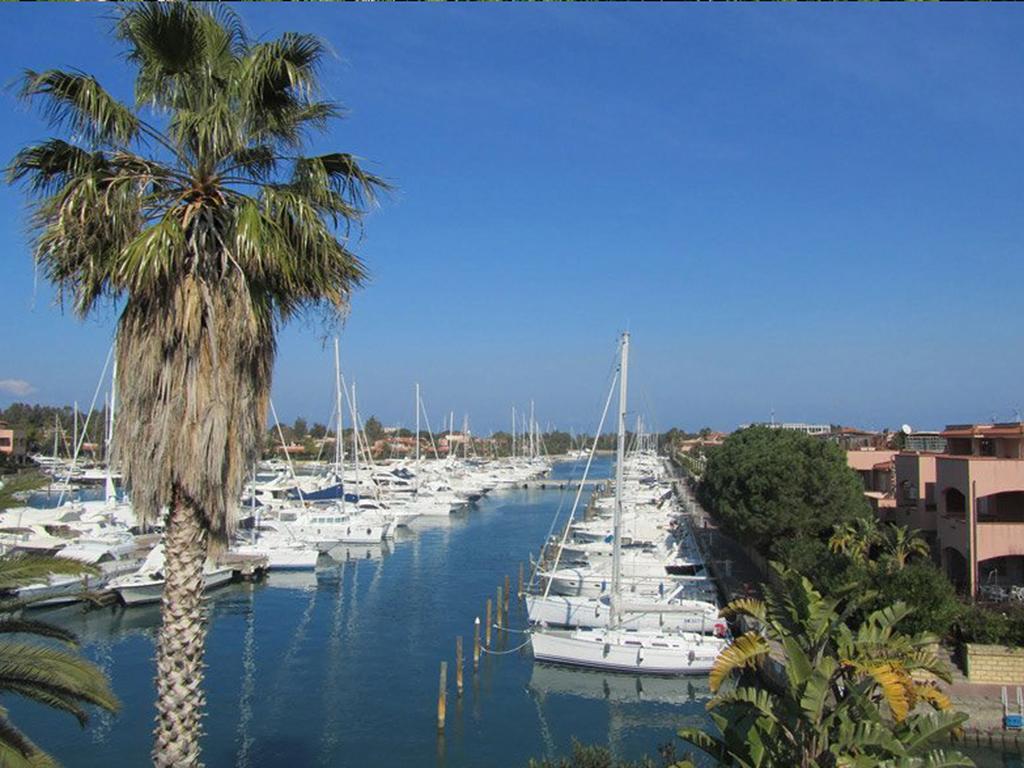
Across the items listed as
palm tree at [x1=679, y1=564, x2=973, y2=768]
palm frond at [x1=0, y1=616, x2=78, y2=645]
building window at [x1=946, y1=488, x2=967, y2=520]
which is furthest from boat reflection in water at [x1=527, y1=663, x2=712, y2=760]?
palm frond at [x1=0, y1=616, x2=78, y2=645]

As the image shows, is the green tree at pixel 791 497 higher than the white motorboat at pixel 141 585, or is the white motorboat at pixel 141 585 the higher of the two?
the green tree at pixel 791 497

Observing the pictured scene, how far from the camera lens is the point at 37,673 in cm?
986

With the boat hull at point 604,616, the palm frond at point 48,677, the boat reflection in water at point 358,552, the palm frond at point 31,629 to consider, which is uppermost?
the palm frond at point 31,629

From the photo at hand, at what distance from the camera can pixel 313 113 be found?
410 inches

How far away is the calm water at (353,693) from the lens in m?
25.7

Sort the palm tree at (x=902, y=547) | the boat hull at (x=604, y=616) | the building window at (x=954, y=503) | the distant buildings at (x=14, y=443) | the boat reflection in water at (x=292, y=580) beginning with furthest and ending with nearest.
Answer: the distant buildings at (x=14, y=443) < the boat reflection in water at (x=292, y=580) < the boat hull at (x=604, y=616) < the building window at (x=954, y=503) < the palm tree at (x=902, y=547)

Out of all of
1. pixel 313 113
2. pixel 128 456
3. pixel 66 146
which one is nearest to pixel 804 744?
pixel 128 456

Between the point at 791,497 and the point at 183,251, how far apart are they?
122 ft

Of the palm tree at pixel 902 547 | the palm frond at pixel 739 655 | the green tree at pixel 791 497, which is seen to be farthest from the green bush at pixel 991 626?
the palm frond at pixel 739 655

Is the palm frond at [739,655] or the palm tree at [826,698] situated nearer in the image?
the palm tree at [826,698]

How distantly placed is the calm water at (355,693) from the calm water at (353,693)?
0.07 metres

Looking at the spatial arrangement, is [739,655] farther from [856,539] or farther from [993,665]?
[856,539]

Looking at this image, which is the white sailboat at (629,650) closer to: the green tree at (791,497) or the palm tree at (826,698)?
the green tree at (791,497)

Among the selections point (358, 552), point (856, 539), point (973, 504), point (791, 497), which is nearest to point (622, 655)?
point (856, 539)
